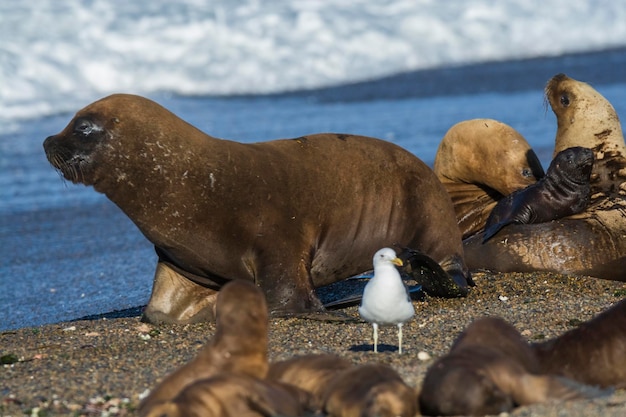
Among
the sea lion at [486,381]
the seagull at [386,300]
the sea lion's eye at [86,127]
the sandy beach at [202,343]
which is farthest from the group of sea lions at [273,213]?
the sea lion at [486,381]

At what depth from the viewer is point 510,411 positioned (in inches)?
168

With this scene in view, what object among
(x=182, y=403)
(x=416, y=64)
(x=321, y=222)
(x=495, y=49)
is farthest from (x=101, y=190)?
(x=495, y=49)

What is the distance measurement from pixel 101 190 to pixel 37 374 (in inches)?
63.3

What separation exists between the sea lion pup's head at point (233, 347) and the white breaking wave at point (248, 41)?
13.1 m

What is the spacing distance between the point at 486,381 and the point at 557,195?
4885 mm

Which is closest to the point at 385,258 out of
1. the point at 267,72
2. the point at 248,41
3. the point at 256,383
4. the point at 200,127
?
the point at 256,383

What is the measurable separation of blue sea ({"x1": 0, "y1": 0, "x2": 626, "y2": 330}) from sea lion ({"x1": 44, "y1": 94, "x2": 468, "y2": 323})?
2.65 m

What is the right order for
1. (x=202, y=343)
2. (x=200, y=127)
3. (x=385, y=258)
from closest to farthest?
(x=385, y=258)
(x=202, y=343)
(x=200, y=127)

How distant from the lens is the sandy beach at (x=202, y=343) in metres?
4.90

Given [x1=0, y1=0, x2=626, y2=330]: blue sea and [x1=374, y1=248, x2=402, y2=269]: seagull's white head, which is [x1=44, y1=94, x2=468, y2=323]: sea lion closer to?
[x1=374, y1=248, x2=402, y2=269]: seagull's white head

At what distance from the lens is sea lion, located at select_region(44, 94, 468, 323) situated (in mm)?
6875

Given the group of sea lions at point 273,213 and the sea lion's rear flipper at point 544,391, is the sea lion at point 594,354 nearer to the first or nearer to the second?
the sea lion's rear flipper at point 544,391

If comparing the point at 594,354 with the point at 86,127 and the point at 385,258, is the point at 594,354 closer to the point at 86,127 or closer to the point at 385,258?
the point at 385,258

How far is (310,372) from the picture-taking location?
4586 millimetres
